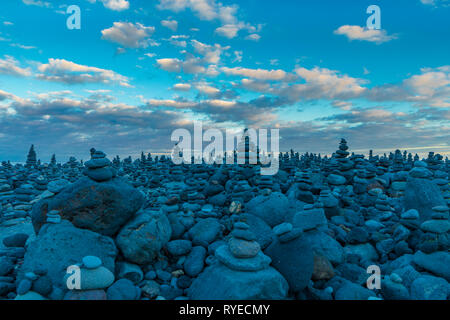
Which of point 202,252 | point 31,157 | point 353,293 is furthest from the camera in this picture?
point 31,157

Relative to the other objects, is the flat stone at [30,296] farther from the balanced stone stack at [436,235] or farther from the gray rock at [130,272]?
the balanced stone stack at [436,235]

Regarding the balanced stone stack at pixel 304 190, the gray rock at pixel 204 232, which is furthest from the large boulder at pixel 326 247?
the balanced stone stack at pixel 304 190

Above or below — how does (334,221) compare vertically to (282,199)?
below

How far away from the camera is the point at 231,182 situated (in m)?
17.3

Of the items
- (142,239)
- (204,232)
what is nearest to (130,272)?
(142,239)

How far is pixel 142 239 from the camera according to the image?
7.65m

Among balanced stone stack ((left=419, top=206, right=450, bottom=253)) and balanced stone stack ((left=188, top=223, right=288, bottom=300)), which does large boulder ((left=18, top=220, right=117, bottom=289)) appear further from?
balanced stone stack ((left=419, top=206, right=450, bottom=253))

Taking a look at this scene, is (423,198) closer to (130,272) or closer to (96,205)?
(130,272)

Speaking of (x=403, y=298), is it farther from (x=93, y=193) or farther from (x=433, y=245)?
(x=93, y=193)

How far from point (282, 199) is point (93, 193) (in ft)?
22.7

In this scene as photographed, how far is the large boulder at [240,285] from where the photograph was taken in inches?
225

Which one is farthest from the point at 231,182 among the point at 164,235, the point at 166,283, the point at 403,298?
the point at 403,298

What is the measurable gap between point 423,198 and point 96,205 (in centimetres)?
1384

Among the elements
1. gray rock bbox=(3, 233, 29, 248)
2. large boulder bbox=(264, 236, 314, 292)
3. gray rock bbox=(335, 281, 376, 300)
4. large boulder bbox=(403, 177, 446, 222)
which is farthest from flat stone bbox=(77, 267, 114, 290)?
large boulder bbox=(403, 177, 446, 222)
